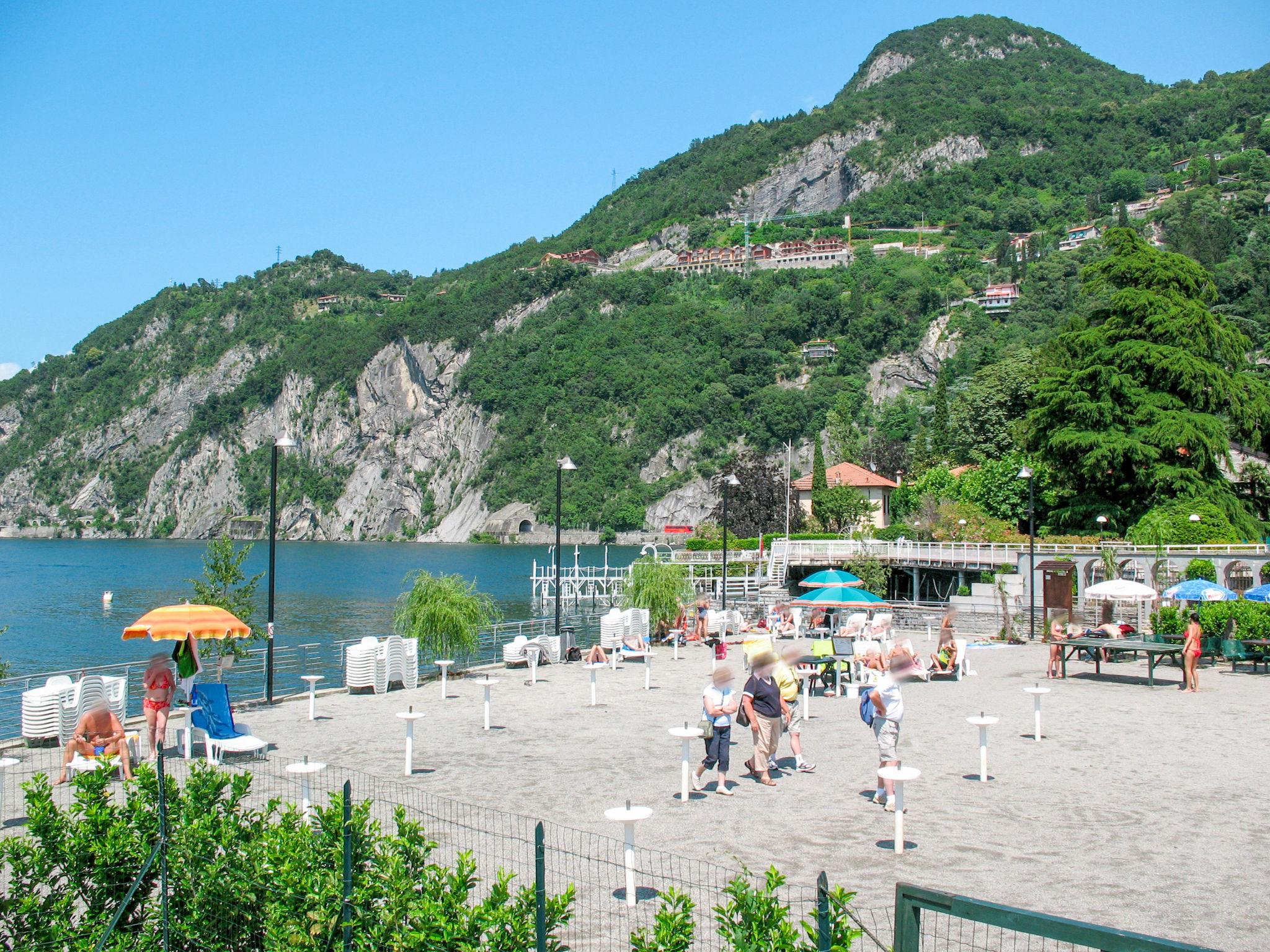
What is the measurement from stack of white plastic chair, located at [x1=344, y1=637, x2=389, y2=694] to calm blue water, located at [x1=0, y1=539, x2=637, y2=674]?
4249 millimetres

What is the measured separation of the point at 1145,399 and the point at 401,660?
3455 centimetres

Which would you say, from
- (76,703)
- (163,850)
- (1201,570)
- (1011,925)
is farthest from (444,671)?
(1201,570)

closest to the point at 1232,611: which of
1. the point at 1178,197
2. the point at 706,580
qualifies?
the point at 706,580

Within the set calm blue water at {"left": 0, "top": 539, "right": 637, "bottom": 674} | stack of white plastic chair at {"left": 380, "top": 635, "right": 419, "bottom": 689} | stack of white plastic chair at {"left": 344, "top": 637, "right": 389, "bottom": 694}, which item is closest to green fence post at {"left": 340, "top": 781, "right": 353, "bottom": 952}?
stack of white plastic chair at {"left": 344, "top": 637, "right": 389, "bottom": 694}

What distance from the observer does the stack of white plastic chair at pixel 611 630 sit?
77.8 ft

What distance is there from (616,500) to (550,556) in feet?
135

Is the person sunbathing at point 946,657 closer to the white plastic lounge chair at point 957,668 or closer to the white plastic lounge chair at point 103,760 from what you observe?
the white plastic lounge chair at point 957,668

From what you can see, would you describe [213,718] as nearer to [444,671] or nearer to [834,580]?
[444,671]

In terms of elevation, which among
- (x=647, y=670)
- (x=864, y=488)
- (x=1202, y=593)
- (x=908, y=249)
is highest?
(x=908, y=249)

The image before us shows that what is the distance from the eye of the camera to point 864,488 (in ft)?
243

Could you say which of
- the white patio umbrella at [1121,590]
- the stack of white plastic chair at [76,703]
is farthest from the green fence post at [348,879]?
the white patio umbrella at [1121,590]

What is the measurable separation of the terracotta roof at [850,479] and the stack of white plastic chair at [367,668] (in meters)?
56.1

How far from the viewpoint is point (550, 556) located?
359 feet

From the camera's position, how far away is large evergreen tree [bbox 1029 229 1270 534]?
132 ft
